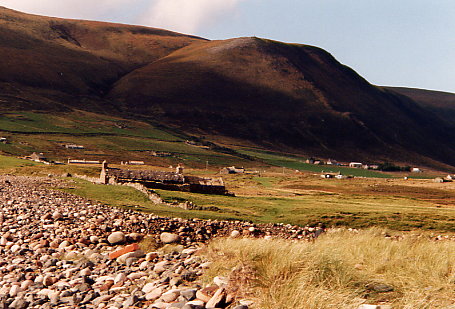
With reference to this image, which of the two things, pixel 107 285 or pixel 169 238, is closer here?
pixel 107 285

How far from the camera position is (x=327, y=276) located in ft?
35.1

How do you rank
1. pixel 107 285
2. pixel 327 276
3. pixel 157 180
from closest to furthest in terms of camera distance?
pixel 327 276, pixel 107 285, pixel 157 180

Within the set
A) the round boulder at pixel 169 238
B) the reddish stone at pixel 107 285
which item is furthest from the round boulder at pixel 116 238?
the reddish stone at pixel 107 285

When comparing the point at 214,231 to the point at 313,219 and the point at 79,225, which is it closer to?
the point at 79,225

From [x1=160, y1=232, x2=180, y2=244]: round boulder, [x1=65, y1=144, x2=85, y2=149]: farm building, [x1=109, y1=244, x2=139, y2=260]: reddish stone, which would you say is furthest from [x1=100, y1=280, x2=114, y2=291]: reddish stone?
[x1=65, y1=144, x2=85, y2=149]: farm building

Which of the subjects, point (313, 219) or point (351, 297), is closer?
point (351, 297)

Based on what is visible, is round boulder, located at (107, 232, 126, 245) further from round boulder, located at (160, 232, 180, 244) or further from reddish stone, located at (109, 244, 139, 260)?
reddish stone, located at (109, 244, 139, 260)

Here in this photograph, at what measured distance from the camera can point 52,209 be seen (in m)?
22.7

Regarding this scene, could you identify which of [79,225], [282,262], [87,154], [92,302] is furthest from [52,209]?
[87,154]

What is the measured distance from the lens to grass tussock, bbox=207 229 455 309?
9.12 metres

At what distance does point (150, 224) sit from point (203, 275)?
7800mm

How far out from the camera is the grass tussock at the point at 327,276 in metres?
9.12

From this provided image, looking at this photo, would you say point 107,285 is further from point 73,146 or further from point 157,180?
point 73,146

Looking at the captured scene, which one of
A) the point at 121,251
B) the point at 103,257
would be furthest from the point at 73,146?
the point at 121,251
